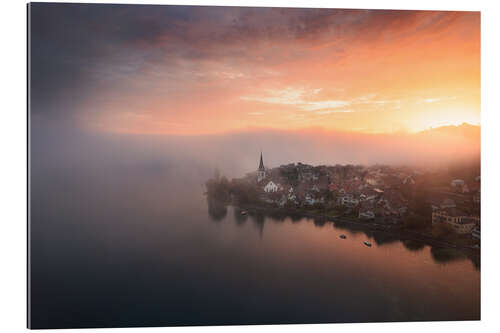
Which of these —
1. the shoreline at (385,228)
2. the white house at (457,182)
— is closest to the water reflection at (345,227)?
the shoreline at (385,228)

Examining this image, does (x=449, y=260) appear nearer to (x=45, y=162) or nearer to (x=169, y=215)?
(x=169, y=215)

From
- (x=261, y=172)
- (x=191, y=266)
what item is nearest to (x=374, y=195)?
(x=261, y=172)

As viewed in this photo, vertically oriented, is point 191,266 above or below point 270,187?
below

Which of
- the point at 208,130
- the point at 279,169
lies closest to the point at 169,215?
the point at 208,130

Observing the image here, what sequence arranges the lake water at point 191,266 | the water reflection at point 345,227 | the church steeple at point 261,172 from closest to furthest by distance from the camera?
the lake water at point 191,266
the water reflection at point 345,227
the church steeple at point 261,172

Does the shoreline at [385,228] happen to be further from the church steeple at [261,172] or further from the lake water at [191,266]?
the church steeple at [261,172]

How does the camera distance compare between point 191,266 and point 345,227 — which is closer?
point 191,266

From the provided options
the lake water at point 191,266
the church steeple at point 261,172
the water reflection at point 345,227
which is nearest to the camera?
the lake water at point 191,266

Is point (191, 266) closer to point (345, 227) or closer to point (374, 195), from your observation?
point (345, 227)

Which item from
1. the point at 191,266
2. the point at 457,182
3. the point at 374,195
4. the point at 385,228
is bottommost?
the point at 191,266
